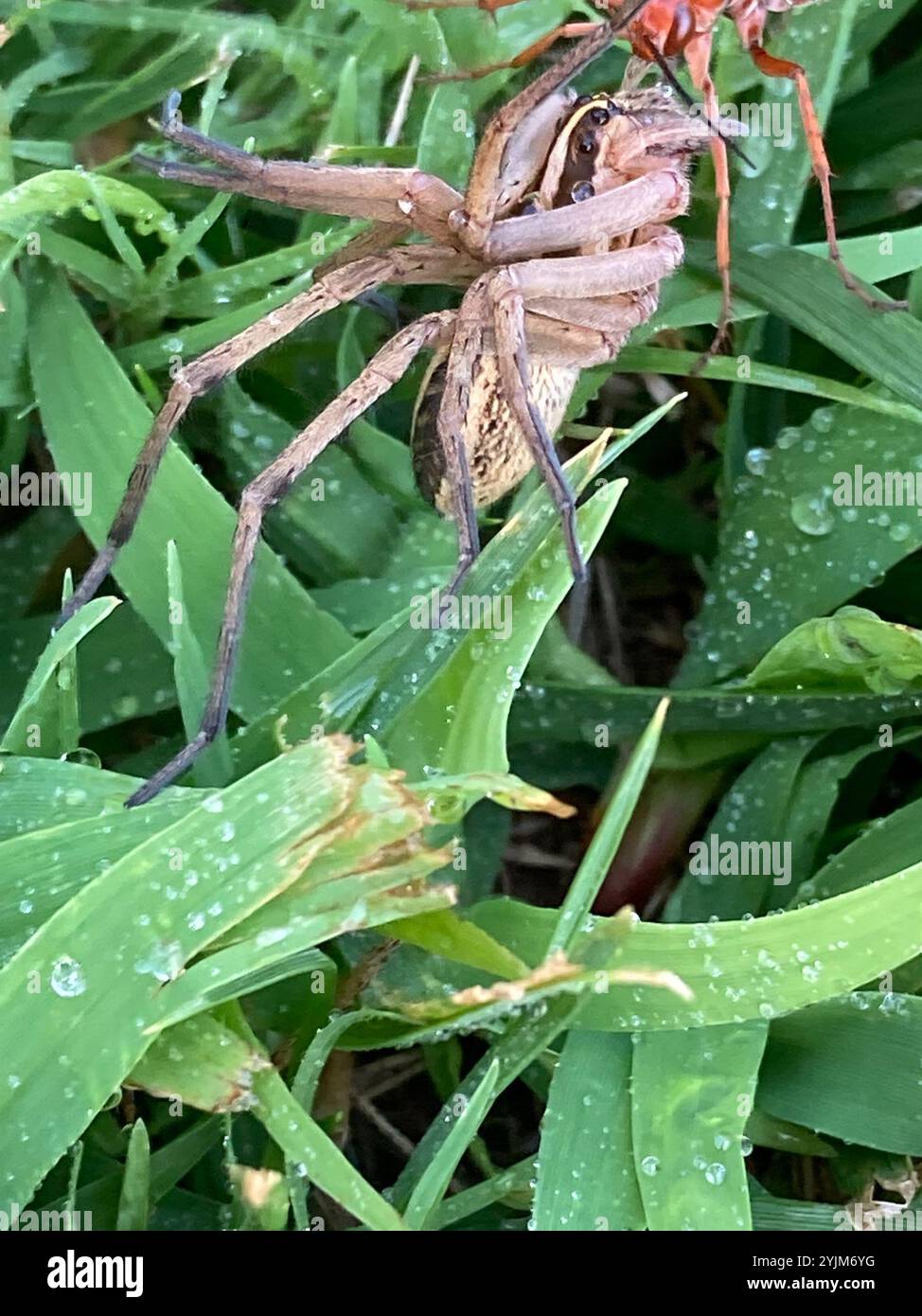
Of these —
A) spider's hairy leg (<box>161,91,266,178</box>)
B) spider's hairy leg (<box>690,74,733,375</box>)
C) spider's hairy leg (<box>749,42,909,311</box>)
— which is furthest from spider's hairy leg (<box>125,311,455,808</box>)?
spider's hairy leg (<box>749,42,909,311</box>)

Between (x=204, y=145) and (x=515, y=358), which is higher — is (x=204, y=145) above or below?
above

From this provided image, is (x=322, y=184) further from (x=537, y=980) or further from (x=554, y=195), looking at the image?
(x=537, y=980)

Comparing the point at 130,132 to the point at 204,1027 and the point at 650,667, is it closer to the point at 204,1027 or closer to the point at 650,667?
the point at 650,667

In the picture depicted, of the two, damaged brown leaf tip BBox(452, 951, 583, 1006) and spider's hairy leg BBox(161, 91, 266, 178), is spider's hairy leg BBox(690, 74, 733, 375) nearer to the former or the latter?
spider's hairy leg BBox(161, 91, 266, 178)

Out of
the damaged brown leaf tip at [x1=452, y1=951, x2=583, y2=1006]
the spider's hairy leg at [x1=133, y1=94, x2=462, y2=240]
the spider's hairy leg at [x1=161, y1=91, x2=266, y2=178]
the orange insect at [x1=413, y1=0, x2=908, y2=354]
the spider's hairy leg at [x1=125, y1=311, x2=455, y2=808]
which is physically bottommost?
the damaged brown leaf tip at [x1=452, y1=951, x2=583, y2=1006]

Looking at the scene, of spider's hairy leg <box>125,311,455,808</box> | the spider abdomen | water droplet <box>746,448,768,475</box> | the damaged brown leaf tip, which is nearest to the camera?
the damaged brown leaf tip

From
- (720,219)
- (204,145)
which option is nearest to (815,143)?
(720,219)

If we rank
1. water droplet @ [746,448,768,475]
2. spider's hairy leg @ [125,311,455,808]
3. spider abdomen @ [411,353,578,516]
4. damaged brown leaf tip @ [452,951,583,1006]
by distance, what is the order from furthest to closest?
water droplet @ [746,448,768,475]
spider abdomen @ [411,353,578,516]
spider's hairy leg @ [125,311,455,808]
damaged brown leaf tip @ [452,951,583,1006]
